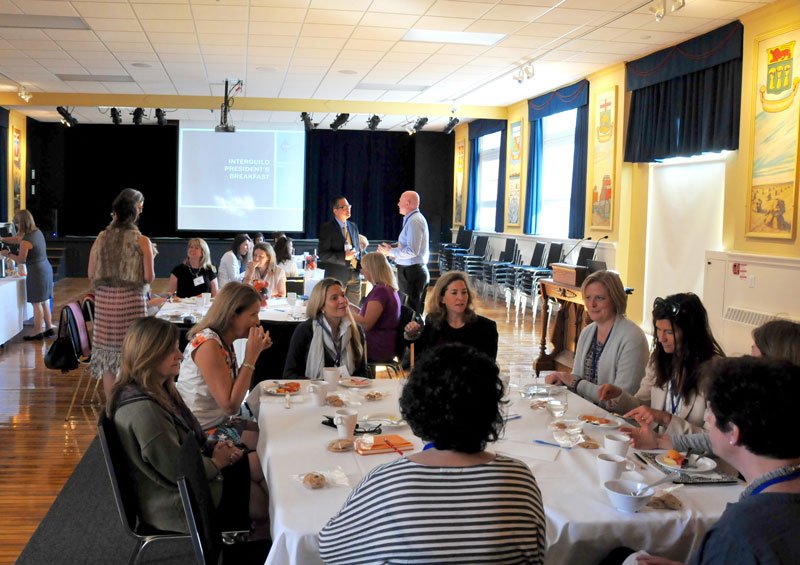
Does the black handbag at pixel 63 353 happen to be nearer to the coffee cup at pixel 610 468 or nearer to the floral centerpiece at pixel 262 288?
the floral centerpiece at pixel 262 288

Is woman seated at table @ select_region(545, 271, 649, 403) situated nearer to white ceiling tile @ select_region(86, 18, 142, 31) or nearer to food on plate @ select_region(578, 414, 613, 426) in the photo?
food on plate @ select_region(578, 414, 613, 426)

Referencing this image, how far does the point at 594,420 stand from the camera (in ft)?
9.80

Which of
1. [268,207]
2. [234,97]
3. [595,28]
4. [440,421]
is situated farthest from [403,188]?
[440,421]

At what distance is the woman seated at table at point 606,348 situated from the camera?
372cm

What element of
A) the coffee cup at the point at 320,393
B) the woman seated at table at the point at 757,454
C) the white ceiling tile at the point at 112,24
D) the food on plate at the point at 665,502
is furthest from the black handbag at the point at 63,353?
the woman seated at table at the point at 757,454

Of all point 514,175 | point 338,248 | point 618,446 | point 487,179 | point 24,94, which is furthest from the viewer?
point 487,179

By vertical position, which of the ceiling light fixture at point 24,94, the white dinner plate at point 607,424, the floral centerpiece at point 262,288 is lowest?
the white dinner plate at point 607,424

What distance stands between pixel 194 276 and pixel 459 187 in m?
10.7

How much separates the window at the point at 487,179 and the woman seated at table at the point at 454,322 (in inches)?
411

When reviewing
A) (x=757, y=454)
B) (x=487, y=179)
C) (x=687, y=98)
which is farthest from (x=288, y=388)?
(x=487, y=179)

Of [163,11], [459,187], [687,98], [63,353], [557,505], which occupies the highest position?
[163,11]

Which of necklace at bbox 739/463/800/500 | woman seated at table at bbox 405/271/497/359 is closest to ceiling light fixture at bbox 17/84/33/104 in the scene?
woman seated at table at bbox 405/271/497/359

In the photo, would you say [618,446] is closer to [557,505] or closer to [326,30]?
[557,505]

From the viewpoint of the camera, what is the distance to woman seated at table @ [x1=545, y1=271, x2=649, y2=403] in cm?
372
